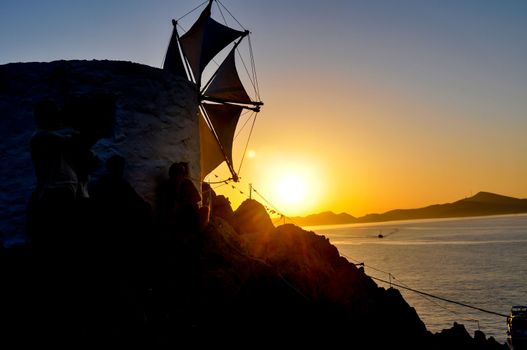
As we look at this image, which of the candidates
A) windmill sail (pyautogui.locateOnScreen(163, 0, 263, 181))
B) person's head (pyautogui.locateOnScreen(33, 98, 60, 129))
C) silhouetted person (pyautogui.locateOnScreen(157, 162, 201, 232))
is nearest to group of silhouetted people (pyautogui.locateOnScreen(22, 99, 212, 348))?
person's head (pyautogui.locateOnScreen(33, 98, 60, 129))

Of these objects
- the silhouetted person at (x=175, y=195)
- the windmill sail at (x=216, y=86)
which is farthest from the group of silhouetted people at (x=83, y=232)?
the windmill sail at (x=216, y=86)

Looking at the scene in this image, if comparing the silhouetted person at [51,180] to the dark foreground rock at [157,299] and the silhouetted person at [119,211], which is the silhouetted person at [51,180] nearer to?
the dark foreground rock at [157,299]

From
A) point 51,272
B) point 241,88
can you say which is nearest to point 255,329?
point 51,272

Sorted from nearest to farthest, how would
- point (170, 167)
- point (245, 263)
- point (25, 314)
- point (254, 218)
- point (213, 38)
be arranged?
point (25, 314) → point (245, 263) → point (170, 167) → point (254, 218) → point (213, 38)

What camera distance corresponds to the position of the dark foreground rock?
515cm

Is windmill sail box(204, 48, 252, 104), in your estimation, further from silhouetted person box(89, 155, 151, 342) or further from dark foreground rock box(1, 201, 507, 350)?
silhouetted person box(89, 155, 151, 342)

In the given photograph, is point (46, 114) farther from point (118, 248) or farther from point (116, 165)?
point (118, 248)

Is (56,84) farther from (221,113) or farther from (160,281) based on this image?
(221,113)

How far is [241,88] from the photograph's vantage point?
99.3ft

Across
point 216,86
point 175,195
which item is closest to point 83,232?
point 175,195

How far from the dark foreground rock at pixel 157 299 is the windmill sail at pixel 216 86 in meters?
20.6

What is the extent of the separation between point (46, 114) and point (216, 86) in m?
24.5

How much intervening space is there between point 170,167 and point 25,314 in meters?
3.89

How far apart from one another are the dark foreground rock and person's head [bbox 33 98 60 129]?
67.9 inches
